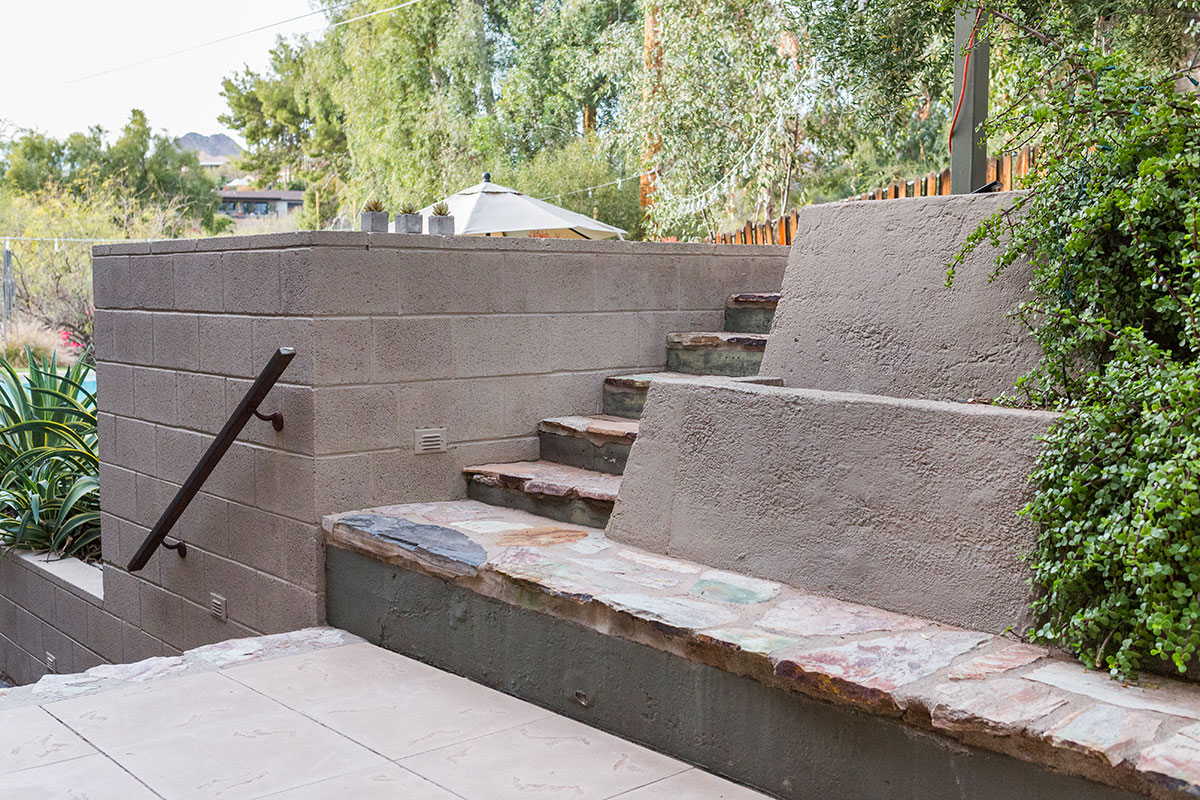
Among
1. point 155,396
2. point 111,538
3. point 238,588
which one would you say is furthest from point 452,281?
point 111,538

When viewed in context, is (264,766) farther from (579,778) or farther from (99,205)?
(99,205)

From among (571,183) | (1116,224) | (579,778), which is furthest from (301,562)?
(571,183)

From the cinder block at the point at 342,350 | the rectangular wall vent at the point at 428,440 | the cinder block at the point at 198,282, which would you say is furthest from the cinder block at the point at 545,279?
the cinder block at the point at 198,282

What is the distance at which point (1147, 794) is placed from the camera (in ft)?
5.89

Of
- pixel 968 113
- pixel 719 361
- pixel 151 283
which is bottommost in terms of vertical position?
pixel 719 361

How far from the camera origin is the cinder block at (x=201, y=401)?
4.28 m

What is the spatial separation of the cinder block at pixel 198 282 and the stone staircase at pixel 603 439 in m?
1.20

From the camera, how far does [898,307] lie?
10.9 ft

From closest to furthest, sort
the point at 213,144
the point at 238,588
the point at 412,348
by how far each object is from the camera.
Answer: the point at 412,348 < the point at 238,588 < the point at 213,144

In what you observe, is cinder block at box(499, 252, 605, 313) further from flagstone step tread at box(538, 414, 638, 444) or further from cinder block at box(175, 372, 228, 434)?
cinder block at box(175, 372, 228, 434)

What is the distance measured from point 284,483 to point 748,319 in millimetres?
2179

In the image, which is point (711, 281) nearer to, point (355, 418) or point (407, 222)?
point (407, 222)

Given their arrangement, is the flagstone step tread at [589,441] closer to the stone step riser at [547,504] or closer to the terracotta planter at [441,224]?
the stone step riser at [547,504]

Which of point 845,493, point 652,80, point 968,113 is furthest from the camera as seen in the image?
point 652,80
